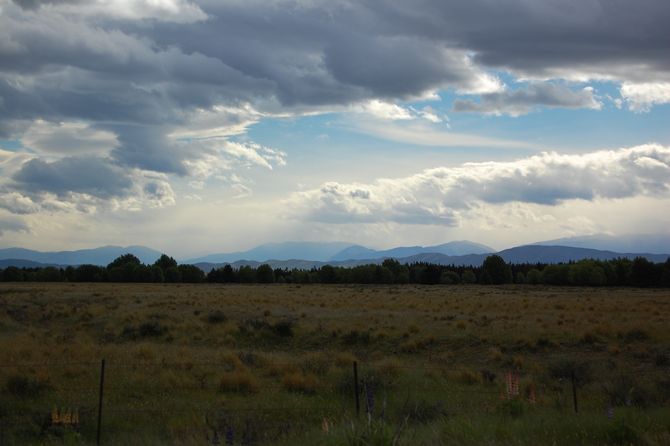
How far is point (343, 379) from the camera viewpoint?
18.1 m

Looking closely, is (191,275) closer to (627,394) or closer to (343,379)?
(343,379)

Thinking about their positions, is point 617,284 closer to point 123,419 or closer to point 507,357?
point 507,357

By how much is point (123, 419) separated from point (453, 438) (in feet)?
25.7

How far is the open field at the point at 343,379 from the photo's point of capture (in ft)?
36.3

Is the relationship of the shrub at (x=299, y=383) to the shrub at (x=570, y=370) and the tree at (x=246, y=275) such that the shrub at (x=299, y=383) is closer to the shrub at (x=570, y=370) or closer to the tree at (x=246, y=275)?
the shrub at (x=570, y=370)

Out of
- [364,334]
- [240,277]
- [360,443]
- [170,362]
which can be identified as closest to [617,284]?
[240,277]

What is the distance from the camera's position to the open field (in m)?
11.1

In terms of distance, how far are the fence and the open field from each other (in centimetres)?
6

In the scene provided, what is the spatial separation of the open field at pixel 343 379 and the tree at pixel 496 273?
309 feet

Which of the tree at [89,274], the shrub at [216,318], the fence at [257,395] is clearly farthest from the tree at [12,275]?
the fence at [257,395]

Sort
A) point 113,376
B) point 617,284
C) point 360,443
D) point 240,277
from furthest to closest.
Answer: point 240,277 < point 617,284 < point 113,376 < point 360,443

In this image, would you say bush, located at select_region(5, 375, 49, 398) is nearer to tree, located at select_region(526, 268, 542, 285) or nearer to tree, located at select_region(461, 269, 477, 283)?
tree, located at select_region(526, 268, 542, 285)

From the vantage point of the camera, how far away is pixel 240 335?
31938 millimetres

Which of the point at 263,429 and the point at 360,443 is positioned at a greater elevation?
the point at 360,443
